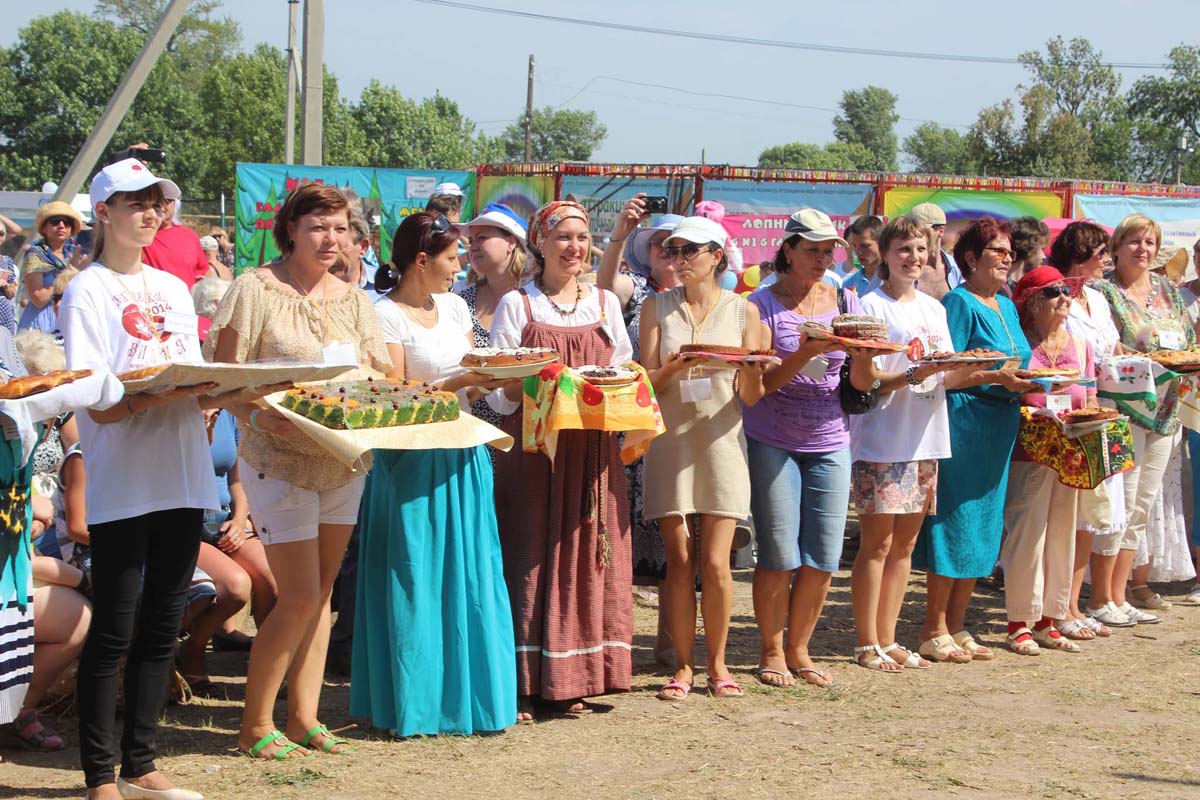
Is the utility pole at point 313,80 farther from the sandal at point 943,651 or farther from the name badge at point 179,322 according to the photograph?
the name badge at point 179,322

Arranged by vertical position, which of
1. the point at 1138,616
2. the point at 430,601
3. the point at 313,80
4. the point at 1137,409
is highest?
the point at 313,80

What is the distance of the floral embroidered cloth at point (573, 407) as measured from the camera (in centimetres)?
468

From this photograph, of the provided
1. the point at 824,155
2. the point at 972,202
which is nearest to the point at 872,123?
the point at 824,155

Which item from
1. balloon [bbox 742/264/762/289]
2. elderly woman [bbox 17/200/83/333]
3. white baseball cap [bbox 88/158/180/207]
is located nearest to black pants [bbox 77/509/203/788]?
white baseball cap [bbox 88/158/180/207]

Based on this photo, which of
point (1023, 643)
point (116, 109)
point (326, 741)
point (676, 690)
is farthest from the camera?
point (116, 109)

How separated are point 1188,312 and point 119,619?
253 inches

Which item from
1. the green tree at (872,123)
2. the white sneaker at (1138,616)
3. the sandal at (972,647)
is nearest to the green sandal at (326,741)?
the sandal at (972,647)

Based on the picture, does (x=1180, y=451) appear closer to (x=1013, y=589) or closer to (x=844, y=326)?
(x=1013, y=589)

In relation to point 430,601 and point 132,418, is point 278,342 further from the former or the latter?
point 430,601

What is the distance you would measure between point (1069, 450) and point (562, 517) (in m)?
2.77

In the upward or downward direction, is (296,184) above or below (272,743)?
above

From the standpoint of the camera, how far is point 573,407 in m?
4.70

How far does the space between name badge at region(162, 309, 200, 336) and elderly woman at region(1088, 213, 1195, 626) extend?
509 centimetres

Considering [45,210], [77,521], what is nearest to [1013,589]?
[77,521]
